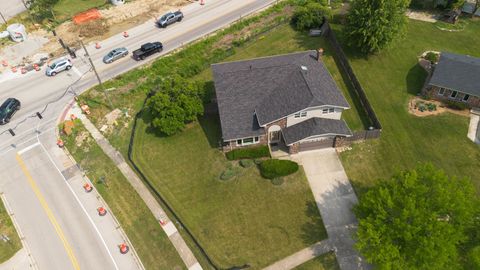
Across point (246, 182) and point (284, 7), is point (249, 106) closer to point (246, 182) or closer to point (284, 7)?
point (246, 182)

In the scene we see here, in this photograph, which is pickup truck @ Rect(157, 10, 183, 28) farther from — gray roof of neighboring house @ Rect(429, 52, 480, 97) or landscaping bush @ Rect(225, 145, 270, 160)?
gray roof of neighboring house @ Rect(429, 52, 480, 97)

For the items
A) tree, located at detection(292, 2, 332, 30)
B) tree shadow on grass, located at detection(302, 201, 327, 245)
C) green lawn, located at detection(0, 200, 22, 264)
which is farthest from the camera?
tree, located at detection(292, 2, 332, 30)

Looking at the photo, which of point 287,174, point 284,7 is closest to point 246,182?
point 287,174

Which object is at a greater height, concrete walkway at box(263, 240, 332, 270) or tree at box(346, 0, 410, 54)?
tree at box(346, 0, 410, 54)

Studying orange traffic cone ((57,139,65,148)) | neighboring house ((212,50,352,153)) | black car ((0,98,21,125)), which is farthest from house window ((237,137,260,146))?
black car ((0,98,21,125))

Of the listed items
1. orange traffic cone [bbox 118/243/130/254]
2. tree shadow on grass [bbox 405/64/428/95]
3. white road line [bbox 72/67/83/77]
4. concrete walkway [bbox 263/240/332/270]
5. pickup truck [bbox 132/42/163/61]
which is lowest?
concrete walkway [bbox 263/240/332/270]
